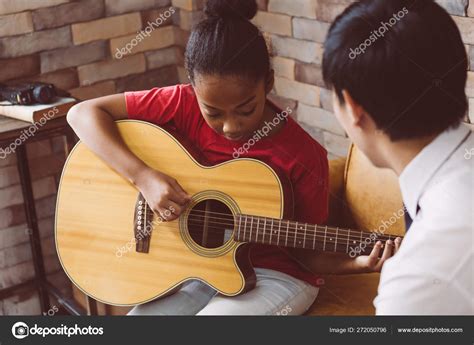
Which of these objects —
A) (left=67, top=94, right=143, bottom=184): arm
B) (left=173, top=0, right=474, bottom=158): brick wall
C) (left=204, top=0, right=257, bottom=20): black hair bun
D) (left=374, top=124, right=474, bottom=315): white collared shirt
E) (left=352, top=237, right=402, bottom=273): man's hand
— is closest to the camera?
(left=374, top=124, right=474, bottom=315): white collared shirt

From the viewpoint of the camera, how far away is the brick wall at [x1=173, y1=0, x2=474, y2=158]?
199cm

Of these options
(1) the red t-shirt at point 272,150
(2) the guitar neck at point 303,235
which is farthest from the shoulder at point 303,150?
(2) the guitar neck at point 303,235

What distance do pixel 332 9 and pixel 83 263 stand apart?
948 mm

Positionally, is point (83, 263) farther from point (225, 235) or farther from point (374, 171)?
point (374, 171)

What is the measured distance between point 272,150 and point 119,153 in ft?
1.12

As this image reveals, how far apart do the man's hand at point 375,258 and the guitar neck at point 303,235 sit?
0.05 ft

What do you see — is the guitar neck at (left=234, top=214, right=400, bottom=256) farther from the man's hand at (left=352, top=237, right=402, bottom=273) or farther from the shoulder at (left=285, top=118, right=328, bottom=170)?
the shoulder at (left=285, top=118, right=328, bottom=170)

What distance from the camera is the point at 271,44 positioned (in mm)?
2150

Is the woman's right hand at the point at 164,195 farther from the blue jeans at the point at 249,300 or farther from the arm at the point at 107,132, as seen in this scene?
the blue jeans at the point at 249,300

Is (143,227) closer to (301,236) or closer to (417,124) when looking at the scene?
(301,236)

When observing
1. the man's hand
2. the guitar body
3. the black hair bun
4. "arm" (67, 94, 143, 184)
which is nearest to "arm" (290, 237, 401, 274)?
the man's hand

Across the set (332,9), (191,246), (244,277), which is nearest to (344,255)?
(244,277)

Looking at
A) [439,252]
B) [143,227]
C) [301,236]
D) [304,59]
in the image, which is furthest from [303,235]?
[304,59]

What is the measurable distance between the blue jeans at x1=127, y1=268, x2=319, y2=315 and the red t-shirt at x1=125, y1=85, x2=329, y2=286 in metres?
0.03
